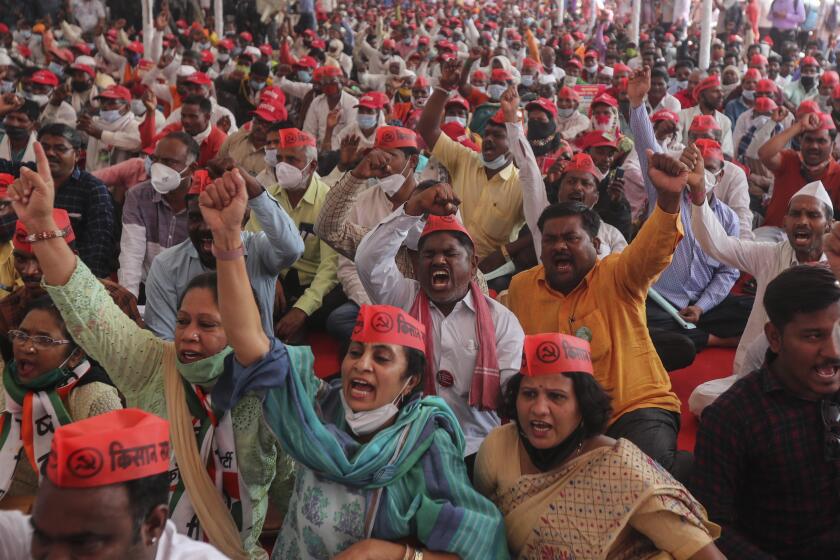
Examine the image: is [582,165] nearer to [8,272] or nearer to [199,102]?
[8,272]

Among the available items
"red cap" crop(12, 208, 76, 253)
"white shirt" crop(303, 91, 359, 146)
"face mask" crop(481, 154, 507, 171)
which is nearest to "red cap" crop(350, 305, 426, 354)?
"red cap" crop(12, 208, 76, 253)

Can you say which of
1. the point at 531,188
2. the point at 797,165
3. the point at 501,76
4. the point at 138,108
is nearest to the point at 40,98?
the point at 138,108

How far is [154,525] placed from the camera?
1831 millimetres

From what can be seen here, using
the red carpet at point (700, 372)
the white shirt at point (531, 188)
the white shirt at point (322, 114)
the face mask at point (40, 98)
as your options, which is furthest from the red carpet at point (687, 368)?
the face mask at point (40, 98)

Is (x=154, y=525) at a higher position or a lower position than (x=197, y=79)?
lower

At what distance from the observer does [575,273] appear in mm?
3492

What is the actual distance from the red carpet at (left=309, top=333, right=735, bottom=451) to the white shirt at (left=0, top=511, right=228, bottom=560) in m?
2.84

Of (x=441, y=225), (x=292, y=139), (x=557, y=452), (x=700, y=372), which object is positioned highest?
(x=292, y=139)

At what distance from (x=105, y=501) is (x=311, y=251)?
3559mm

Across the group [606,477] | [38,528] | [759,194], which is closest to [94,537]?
[38,528]

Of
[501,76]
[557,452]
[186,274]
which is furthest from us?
[501,76]

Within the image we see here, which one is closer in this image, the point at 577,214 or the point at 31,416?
the point at 31,416

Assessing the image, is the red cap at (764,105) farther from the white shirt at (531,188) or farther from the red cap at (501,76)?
the white shirt at (531,188)

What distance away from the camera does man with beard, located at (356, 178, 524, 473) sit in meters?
3.24
